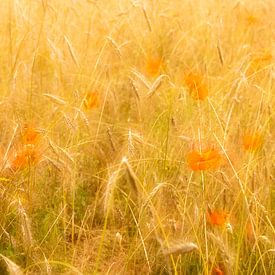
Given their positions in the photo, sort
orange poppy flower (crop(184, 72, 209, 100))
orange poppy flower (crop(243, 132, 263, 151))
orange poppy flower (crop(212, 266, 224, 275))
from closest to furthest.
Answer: orange poppy flower (crop(212, 266, 224, 275)) < orange poppy flower (crop(243, 132, 263, 151)) < orange poppy flower (crop(184, 72, 209, 100))

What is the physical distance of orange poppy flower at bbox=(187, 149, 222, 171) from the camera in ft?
4.69

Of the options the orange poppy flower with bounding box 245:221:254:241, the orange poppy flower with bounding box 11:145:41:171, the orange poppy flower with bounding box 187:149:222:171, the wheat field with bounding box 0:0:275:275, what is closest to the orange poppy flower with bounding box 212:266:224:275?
the wheat field with bounding box 0:0:275:275

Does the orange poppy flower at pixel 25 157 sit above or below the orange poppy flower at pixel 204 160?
below

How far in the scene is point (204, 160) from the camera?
146 cm

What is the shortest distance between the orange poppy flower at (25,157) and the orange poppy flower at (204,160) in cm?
42

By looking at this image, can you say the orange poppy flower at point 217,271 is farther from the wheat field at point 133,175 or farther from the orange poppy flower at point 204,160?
the orange poppy flower at point 204,160

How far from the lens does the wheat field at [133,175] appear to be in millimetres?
1412

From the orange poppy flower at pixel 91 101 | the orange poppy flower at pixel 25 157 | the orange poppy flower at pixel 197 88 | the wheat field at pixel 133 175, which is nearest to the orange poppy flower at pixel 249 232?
the wheat field at pixel 133 175

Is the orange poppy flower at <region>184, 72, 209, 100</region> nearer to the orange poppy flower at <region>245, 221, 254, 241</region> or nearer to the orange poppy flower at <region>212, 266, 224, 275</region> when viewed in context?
the orange poppy flower at <region>245, 221, 254, 241</region>

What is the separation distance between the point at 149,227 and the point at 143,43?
1.62 m

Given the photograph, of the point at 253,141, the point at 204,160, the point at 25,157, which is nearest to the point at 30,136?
the point at 25,157

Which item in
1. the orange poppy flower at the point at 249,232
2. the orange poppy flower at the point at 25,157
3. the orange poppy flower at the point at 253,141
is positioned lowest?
the orange poppy flower at the point at 249,232

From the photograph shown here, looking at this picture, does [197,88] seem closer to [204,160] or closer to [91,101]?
[91,101]

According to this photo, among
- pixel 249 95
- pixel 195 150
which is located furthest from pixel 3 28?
pixel 195 150
